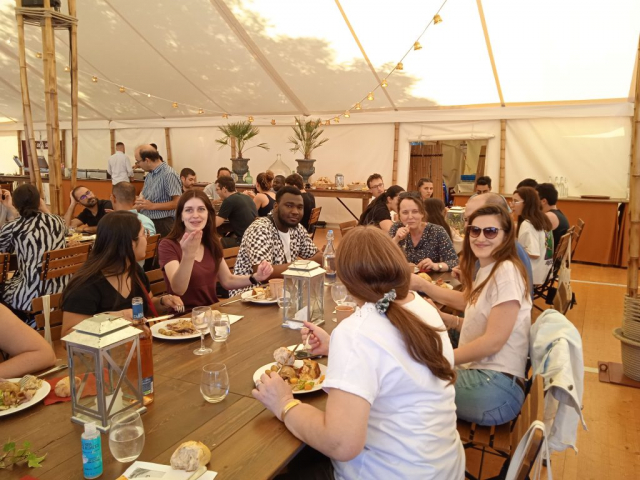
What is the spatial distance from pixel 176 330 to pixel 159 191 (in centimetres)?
386

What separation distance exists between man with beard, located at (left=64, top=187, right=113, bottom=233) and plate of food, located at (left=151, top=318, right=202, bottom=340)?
4.03 m

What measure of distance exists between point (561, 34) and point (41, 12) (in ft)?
22.0

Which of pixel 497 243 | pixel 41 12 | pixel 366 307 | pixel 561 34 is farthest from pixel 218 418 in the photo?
pixel 561 34

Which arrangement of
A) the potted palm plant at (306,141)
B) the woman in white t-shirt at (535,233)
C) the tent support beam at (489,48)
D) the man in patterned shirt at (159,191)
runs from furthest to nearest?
1. the potted palm plant at (306,141)
2. the tent support beam at (489,48)
3. the man in patterned shirt at (159,191)
4. the woman in white t-shirt at (535,233)

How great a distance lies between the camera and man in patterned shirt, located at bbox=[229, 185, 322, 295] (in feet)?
11.7

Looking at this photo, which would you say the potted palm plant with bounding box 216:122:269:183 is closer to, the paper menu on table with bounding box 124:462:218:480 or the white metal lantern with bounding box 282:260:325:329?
the white metal lantern with bounding box 282:260:325:329

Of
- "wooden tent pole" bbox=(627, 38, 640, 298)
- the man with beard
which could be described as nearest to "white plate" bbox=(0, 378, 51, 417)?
"wooden tent pole" bbox=(627, 38, 640, 298)

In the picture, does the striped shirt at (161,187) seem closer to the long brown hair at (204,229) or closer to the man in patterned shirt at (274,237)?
the man in patterned shirt at (274,237)

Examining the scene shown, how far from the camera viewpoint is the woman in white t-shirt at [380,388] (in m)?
1.32

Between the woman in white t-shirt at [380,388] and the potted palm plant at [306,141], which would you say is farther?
the potted palm plant at [306,141]

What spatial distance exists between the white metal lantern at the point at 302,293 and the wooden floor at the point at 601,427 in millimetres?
1293

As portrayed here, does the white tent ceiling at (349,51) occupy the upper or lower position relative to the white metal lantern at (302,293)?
upper

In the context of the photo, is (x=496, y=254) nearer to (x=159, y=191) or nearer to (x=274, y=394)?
(x=274, y=394)

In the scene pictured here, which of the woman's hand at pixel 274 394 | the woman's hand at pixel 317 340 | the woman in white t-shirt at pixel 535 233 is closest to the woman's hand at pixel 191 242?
the woman's hand at pixel 317 340
